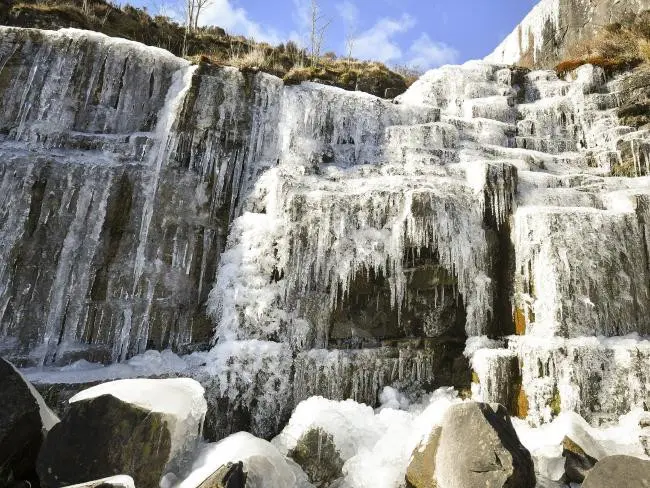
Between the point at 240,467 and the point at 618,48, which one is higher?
the point at 618,48

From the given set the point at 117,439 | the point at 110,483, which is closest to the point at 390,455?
the point at 117,439

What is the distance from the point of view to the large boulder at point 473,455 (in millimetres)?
3969

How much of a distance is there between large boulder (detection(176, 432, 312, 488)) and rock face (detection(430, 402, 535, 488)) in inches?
57.0

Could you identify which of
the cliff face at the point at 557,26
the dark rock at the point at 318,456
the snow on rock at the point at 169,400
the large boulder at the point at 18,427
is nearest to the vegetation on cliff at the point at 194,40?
the cliff face at the point at 557,26

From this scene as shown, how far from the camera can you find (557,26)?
1786cm

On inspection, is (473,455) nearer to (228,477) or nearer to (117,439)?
(228,477)

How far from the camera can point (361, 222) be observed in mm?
7812

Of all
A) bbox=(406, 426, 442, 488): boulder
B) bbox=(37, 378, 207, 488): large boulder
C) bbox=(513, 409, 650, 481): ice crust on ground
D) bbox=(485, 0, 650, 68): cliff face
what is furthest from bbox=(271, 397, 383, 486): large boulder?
bbox=(485, 0, 650, 68): cliff face

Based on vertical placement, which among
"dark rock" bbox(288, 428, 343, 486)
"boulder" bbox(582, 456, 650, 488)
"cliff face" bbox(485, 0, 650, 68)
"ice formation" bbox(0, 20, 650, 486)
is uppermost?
"cliff face" bbox(485, 0, 650, 68)

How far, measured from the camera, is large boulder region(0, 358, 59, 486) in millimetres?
3795

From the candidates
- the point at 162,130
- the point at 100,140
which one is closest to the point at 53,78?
the point at 100,140

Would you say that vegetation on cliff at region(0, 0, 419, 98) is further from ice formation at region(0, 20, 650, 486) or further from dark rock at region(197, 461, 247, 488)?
dark rock at region(197, 461, 247, 488)

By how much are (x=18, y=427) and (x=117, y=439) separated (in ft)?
2.84

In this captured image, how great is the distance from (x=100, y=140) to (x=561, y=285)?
8.21 meters
